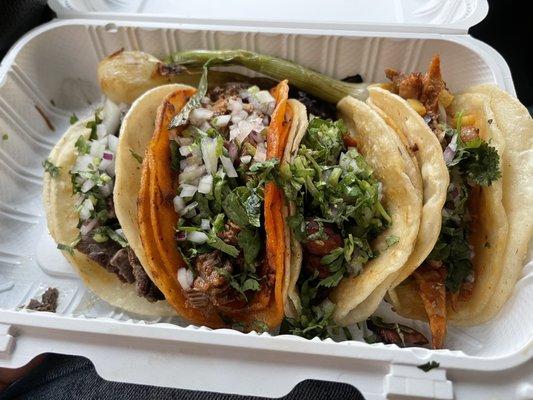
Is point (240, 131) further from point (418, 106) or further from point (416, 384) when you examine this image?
point (416, 384)

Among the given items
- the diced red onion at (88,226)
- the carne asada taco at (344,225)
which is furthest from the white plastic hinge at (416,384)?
the diced red onion at (88,226)

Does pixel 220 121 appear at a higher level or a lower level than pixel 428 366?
higher

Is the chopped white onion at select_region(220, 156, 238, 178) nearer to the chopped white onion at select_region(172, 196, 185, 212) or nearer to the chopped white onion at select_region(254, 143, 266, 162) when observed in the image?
the chopped white onion at select_region(254, 143, 266, 162)

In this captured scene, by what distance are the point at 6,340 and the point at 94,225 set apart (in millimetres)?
596

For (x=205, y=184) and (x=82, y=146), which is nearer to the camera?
(x=205, y=184)

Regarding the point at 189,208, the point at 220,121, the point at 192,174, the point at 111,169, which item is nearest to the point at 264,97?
the point at 220,121

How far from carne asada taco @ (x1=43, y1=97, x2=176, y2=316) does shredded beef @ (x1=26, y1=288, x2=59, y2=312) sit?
17 cm

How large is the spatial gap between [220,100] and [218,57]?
12.0 inches

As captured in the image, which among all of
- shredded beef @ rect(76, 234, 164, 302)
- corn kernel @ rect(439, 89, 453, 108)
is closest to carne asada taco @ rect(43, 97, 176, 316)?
shredded beef @ rect(76, 234, 164, 302)

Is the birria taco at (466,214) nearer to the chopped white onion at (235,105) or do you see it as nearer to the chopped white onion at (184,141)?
the chopped white onion at (235,105)

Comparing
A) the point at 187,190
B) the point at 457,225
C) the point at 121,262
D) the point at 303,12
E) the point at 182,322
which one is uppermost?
the point at 303,12

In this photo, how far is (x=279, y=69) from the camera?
2.27m

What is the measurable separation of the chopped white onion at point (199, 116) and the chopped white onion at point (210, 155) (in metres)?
0.15

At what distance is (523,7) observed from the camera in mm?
2902
